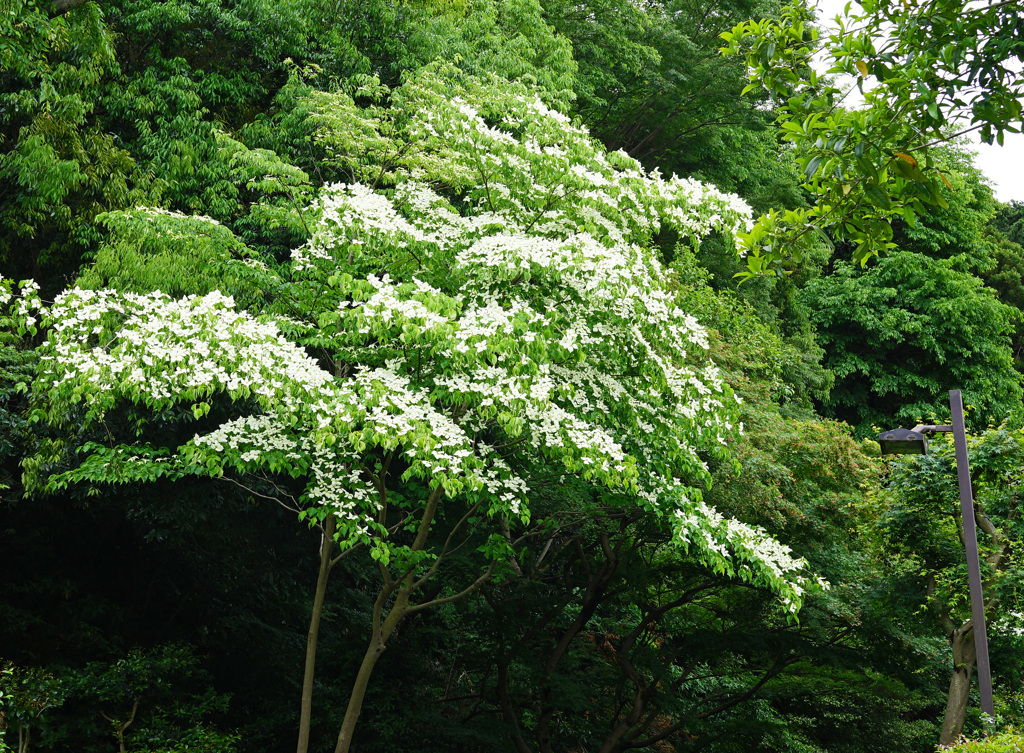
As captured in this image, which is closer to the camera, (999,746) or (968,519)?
(999,746)

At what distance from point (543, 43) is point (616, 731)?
1140 centimetres

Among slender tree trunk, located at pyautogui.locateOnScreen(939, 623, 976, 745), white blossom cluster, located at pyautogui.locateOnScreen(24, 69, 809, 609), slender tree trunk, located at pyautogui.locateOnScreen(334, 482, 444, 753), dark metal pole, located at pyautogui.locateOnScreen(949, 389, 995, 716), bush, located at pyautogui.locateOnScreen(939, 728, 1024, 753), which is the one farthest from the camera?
slender tree trunk, located at pyautogui.locateOnScreen(939, 623, 976, 745)

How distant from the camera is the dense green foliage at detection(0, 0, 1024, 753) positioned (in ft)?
18.9

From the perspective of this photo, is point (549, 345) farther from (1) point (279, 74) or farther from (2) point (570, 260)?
(1) point (279, 74)

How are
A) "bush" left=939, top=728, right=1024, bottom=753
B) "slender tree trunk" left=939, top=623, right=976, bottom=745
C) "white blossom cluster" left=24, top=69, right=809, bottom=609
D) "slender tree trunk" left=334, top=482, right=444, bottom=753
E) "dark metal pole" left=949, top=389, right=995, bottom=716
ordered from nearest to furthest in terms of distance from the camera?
"bush" left=939, top=728, right=1024, bottom=753 → "white blossom cluster" left=24, top=69, right=809, bottom=609 → "dark metal pole" left=949, top=389, right=995, bottom=716 → "slender tree trunk" left=334, top=482, right=444, bottom=753 → "slender tree trunk" left=939, top=623, right=976, bottom=745

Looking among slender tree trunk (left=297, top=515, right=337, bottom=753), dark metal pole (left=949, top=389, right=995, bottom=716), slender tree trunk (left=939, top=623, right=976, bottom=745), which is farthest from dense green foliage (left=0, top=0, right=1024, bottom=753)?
dark metal pole (left=949, top=389, right=995, bottom=716)

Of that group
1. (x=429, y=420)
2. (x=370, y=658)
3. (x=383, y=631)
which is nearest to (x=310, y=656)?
(x=370, y=658)

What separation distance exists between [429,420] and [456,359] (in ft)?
1.76

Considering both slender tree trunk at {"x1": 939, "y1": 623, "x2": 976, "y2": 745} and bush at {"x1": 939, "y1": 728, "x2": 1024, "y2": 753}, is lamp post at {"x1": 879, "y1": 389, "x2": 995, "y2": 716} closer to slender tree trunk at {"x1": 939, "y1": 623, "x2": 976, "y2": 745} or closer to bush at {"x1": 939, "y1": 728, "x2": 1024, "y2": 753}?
bush at {"x1": 939, "y1": 728, "x2": 1024, "y2": 753}

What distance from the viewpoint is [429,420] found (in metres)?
5.84

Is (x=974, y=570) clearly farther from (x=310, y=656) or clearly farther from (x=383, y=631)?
(x=310, y=656)

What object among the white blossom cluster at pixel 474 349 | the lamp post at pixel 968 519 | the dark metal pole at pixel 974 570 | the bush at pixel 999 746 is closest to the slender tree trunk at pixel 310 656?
the white blossom cluster at pixel 474 349

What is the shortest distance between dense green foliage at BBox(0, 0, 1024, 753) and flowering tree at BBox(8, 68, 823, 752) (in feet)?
0.14

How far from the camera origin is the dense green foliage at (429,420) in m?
5.76
